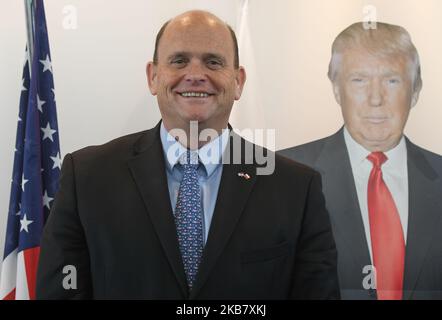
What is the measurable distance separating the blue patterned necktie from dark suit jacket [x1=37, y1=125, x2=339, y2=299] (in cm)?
6

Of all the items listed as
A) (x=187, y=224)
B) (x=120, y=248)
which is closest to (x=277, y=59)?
(x=187, y=224)

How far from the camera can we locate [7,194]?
2332mm

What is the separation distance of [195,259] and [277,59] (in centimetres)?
107

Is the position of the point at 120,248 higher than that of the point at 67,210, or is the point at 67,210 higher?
the point at 67,210

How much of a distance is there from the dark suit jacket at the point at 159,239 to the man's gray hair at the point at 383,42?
2.78ft

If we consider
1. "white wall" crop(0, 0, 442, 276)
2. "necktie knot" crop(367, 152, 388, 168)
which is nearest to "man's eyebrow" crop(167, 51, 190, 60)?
"white wall" crop(0, 0, 442, 276)

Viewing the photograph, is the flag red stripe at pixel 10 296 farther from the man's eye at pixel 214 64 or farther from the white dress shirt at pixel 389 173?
the white dress shirt at pixel 389 173

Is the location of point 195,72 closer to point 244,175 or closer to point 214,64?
point 214,64

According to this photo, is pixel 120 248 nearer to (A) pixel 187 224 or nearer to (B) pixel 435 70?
(A) pixel 187 224

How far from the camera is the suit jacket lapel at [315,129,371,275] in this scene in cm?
211

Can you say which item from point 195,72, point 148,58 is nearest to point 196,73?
point 195,72

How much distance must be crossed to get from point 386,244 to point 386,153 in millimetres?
403

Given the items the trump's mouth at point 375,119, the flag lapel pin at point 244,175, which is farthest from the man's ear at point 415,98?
the flag lapel pin at point 244,175
